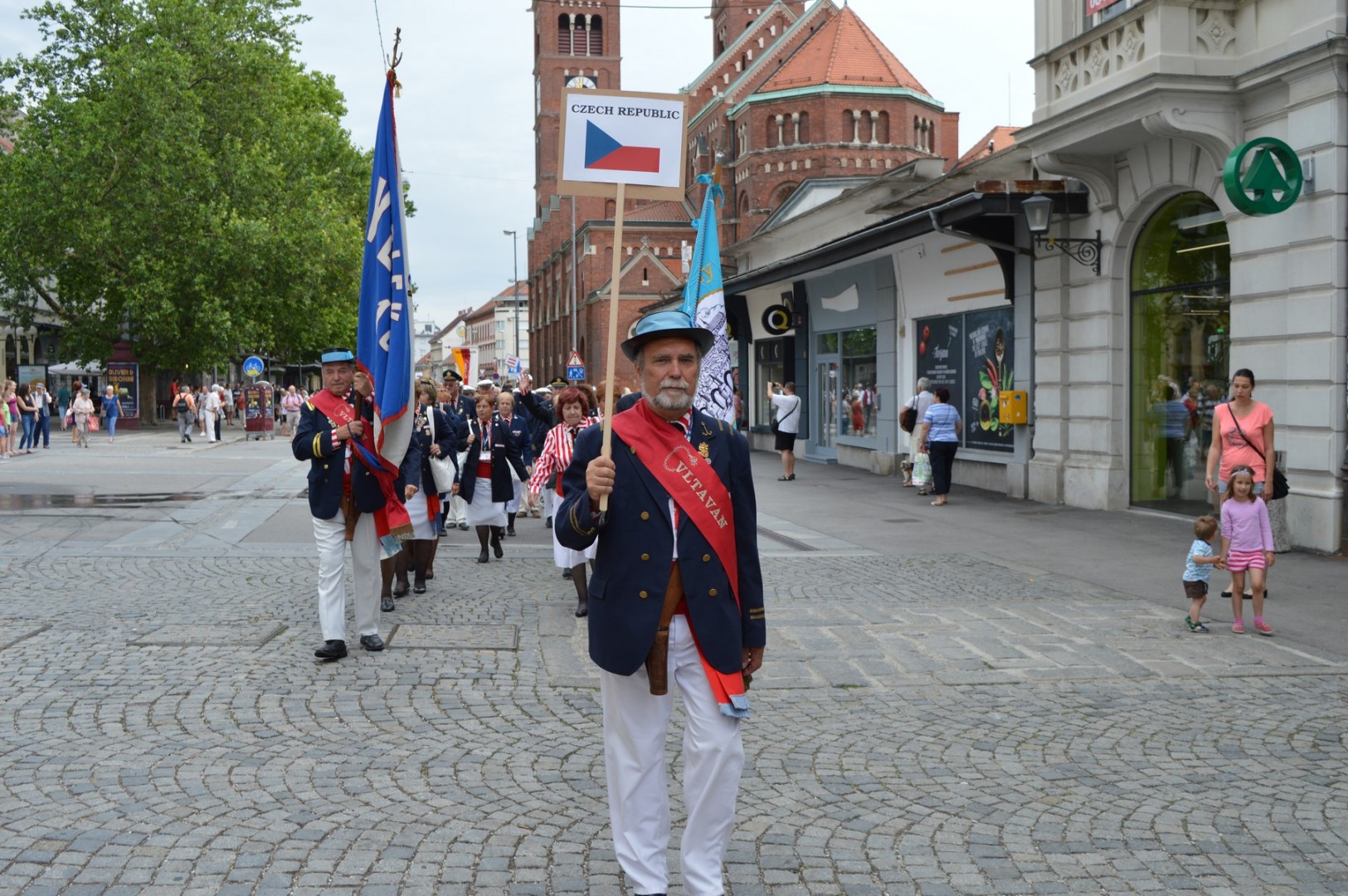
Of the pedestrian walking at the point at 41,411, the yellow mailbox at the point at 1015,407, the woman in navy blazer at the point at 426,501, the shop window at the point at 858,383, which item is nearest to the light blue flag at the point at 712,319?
the woman in navy blazer at the point at 426,501

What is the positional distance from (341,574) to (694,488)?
4.31 metres

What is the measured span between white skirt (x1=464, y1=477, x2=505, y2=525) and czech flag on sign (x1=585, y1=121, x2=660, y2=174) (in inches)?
304

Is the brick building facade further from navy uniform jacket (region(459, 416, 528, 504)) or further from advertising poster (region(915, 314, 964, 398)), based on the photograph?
navy uniform jacket (region(459, 416, 528, 504))

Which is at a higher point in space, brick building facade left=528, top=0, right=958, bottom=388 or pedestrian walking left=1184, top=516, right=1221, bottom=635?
brick building facade left=528, top=0, right=958, bottom=388

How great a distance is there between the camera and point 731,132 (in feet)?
205

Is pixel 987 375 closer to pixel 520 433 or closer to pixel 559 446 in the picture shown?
pixel 520 433

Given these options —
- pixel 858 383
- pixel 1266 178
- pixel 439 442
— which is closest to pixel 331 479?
pixel 439 442

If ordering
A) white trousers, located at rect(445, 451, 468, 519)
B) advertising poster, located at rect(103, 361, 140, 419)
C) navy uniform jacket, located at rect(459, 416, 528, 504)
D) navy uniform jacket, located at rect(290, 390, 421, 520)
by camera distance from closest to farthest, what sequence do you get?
navy uniform jacket, located at rect(290, 390, 421, 520) < navy uniform jacket, located at rect(459, 416, 528, 504) < white trousers, located at rect(445, 451, 468, 519) < advertising poster, located at rect(103, 361, 140, 419)

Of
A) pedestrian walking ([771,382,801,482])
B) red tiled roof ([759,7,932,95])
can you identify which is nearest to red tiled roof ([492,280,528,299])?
red tiled roof ([759,7,932,95])

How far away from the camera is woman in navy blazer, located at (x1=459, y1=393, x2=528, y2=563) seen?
470 inches

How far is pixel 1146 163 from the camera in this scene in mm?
14703

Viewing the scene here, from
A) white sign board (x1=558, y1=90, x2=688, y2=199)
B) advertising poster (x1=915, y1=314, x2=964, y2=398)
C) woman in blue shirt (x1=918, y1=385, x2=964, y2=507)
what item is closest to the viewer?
white sign board (x1=558, y1=90, x2=688, y2=199)

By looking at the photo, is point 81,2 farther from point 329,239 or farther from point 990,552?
point 990,552

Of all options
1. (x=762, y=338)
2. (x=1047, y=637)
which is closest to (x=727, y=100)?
(x=762, y=338)
